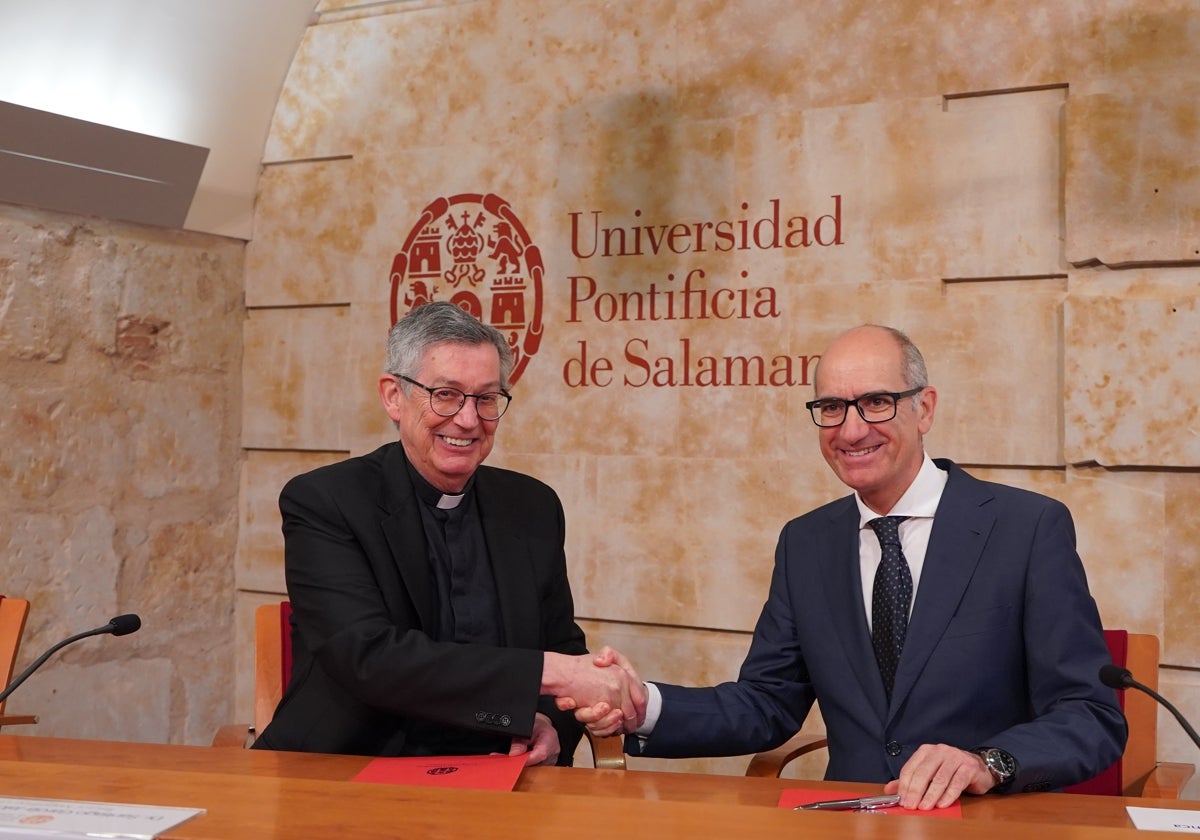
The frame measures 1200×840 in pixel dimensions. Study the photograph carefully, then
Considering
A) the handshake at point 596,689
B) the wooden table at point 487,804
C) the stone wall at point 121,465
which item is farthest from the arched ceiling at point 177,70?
the handshake at point 596,689

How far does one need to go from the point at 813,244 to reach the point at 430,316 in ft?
5.81

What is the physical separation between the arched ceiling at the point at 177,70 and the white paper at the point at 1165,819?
383cm

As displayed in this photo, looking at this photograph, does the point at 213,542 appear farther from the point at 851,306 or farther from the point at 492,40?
the point at 851,306

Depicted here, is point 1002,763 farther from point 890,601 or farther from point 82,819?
point 82,819

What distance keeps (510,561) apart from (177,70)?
9.01 ft

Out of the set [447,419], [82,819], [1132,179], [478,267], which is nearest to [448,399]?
[447,419]

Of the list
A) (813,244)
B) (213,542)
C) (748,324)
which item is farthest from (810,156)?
(213,542)

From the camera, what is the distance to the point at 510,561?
2.92 m

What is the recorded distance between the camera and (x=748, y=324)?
4270 mm

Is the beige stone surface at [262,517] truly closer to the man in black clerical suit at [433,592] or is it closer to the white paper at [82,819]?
the man in black clerical suit at [433,592]

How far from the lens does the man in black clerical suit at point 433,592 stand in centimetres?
247

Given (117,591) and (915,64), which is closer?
(915,64)

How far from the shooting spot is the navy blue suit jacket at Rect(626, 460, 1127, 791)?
8.04ft

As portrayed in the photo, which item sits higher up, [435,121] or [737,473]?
[435,121]
